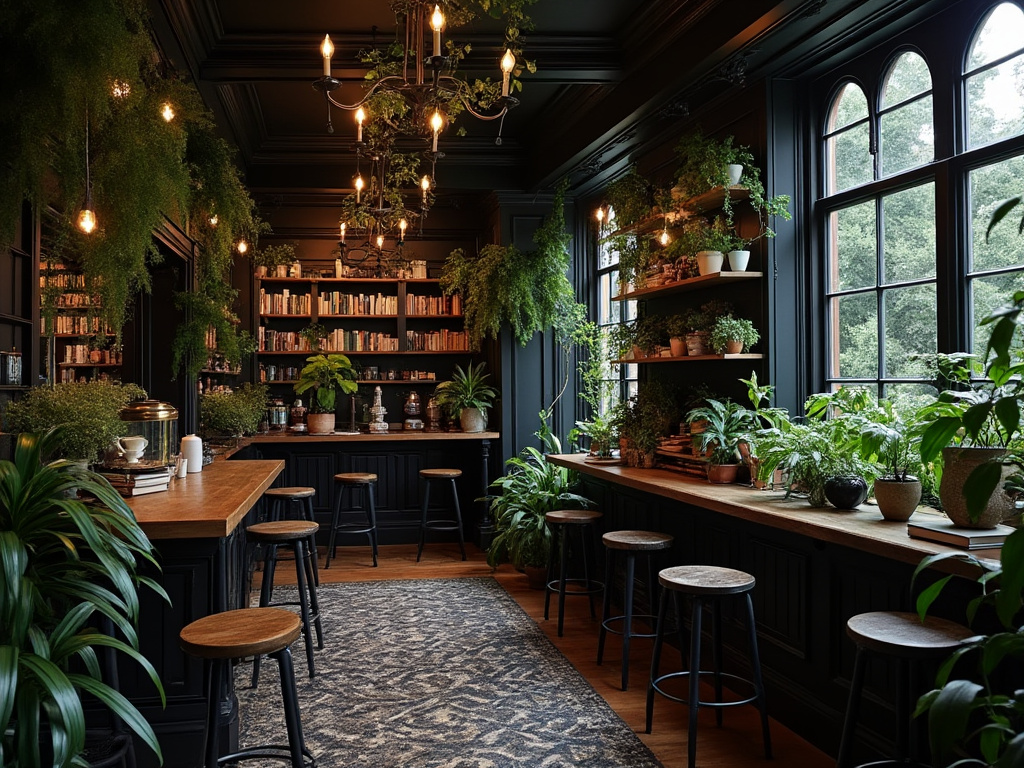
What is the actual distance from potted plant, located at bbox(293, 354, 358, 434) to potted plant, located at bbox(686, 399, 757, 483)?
14.0 ft

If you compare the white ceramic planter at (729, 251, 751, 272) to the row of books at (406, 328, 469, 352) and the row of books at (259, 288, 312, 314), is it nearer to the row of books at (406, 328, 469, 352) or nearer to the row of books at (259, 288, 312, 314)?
the row of books at (406, 328, 469, 352)

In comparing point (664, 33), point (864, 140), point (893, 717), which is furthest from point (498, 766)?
point (664, 33)

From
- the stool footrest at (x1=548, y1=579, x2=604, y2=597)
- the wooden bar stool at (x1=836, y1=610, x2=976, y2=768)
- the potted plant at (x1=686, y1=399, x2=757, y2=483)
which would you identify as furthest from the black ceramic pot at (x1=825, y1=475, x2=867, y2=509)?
the stool footrest at (x1=548, y1=579, x2=604, y2=597)

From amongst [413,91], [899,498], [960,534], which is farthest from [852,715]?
[413,91]

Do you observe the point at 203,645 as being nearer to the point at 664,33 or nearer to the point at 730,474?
the point at 730,474

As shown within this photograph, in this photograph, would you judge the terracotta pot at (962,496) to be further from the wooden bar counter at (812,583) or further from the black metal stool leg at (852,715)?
the black metal stool leg at (852,715)

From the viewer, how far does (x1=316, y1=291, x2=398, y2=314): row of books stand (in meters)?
8.73

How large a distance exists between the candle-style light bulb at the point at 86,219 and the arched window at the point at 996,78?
3441mm

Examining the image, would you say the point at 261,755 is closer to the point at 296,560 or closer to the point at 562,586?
the point at 296,560

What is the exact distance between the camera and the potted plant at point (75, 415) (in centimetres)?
320

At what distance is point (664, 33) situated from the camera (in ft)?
16.0

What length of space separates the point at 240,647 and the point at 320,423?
18.1ft

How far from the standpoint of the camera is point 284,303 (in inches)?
340

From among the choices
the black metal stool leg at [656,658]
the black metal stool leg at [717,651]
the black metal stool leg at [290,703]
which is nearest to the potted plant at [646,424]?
the black metal stool leg at [717,651]
